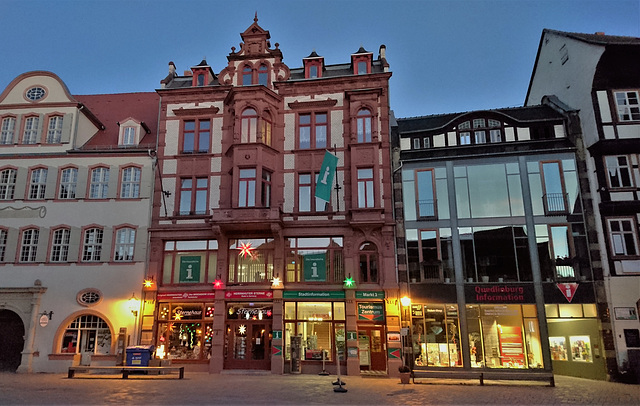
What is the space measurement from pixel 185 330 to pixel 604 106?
24.5 meters

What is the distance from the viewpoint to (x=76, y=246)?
25.8m

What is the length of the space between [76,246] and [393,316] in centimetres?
1753

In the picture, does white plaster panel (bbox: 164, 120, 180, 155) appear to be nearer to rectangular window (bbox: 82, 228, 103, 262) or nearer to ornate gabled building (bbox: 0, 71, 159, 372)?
ornate gabled building (bbox: 0, 71, 159, 372)

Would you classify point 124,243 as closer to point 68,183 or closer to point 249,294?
point 68,183

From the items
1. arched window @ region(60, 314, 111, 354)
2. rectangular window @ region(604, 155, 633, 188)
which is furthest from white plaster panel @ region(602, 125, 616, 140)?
arched window @ region(60, 314, 111, 354)

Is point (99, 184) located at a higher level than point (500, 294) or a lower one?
higher

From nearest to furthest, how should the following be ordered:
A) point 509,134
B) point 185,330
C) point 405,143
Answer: point 185,330 → point 509,134 → point 405,143

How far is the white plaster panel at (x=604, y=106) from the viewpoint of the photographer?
23734 millimetres

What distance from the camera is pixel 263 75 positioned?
2758 cm

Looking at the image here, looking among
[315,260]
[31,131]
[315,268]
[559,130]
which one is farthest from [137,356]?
[559,130]

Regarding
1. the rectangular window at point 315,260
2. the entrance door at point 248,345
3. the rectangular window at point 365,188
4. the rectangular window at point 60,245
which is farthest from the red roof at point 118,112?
the rectangular window at point 365,188

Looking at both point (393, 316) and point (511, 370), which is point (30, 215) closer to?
point (393, 316)

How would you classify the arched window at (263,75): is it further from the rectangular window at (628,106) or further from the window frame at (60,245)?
the rectangular window at (628,106)

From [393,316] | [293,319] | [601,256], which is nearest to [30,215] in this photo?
[293,319]
